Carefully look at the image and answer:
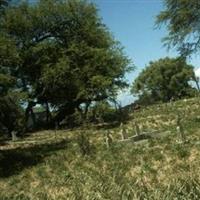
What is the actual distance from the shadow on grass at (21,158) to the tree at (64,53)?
52.0 ft

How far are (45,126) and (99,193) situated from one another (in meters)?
50.6

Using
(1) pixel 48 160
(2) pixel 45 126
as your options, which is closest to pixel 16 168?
(1) pixel 48 160

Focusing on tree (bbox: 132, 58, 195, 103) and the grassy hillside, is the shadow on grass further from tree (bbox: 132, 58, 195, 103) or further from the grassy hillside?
tree (bbox: 132, 58, 195, 103)

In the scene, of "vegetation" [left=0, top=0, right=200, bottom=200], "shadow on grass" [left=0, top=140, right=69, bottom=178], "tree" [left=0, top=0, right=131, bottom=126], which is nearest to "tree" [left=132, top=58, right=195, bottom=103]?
"vegetation" [left=0, top=0, right=200, bottom=200]

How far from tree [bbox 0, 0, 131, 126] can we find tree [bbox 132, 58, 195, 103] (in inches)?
2315

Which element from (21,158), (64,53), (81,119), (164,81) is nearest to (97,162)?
(21,158)

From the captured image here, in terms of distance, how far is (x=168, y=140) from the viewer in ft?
79.0

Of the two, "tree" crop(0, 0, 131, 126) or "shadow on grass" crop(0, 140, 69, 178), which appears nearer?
"shadow on grass" crop(0, 140, 69, 178)

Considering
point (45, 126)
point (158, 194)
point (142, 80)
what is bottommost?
point (158, 194)

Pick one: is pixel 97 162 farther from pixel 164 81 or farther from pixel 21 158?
pixel 164 81

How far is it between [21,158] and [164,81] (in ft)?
290

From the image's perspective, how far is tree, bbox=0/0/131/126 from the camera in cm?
4759

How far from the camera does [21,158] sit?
2755cm

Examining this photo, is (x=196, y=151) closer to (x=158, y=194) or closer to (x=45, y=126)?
(x=158, y=194)
